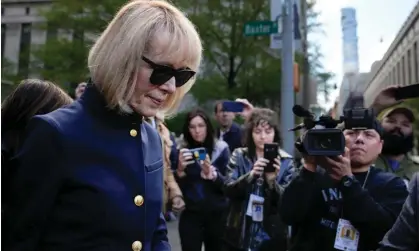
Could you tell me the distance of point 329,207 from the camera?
8.52ft

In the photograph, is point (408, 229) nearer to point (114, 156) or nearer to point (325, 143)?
point (325, 143)

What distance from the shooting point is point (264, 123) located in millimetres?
3977

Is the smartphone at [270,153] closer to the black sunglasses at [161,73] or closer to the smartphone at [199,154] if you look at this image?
the smartphone at [199,154]

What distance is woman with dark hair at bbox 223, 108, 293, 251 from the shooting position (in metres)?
3.58

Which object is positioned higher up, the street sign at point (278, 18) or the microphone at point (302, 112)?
the street sign at point (278, 18)

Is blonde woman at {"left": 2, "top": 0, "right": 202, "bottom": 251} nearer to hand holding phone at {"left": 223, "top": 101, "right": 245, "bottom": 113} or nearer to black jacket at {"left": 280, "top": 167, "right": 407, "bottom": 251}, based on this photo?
black jacket at {"left": 280, "top": 167, "right": 407, "bottom": 251}

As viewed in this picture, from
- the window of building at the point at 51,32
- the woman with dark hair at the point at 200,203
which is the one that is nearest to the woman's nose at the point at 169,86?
the woman with dark hair at the point at 200,203

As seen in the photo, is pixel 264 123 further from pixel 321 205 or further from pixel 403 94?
pixel 403 94

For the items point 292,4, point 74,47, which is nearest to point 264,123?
point 292,4

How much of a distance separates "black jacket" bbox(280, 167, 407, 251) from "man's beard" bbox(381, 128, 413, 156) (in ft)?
3.44

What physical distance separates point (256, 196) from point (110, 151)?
2.35m

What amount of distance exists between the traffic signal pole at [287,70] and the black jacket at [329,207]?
5012 mm

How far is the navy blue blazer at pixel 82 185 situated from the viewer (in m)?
1.32

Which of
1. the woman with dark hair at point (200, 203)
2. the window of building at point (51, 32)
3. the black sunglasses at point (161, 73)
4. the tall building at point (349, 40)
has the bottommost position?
the woman with dark hair at point (200, 203)
